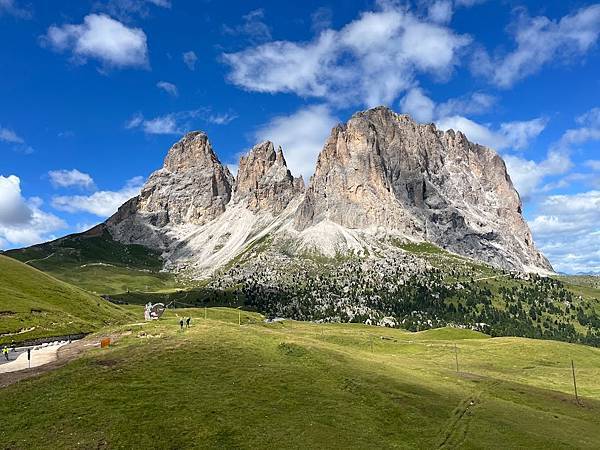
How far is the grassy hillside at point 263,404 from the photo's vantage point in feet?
145

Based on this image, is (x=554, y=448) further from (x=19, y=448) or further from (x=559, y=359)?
(x=559, y=359)

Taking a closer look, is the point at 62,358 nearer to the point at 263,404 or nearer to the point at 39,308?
the point at 263,404

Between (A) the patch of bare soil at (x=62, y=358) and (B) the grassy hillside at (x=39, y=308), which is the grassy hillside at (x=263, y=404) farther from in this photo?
(B) the grassy hillside at (x=39, y=308)

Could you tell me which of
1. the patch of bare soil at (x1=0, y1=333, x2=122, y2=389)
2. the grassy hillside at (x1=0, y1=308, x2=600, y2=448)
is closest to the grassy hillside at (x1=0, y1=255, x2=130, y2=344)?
the patch of bare soil at (x1=0, y1=333, x2=122, y2=389)

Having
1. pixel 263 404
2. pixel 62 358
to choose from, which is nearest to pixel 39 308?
pixel 62 358

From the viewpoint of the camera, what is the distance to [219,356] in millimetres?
67812

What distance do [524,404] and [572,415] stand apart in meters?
5.96

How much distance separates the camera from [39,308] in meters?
111

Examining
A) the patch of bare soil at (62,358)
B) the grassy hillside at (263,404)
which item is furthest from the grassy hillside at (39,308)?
the grassy hillside at (263,404)

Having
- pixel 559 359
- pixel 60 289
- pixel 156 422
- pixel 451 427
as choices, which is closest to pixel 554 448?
pixel 451 427

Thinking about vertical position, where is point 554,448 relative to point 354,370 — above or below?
below

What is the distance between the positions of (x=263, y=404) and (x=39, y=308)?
82486 millimetres

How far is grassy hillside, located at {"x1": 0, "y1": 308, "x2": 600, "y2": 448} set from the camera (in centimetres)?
4428

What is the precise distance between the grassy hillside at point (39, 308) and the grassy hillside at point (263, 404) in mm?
30524
